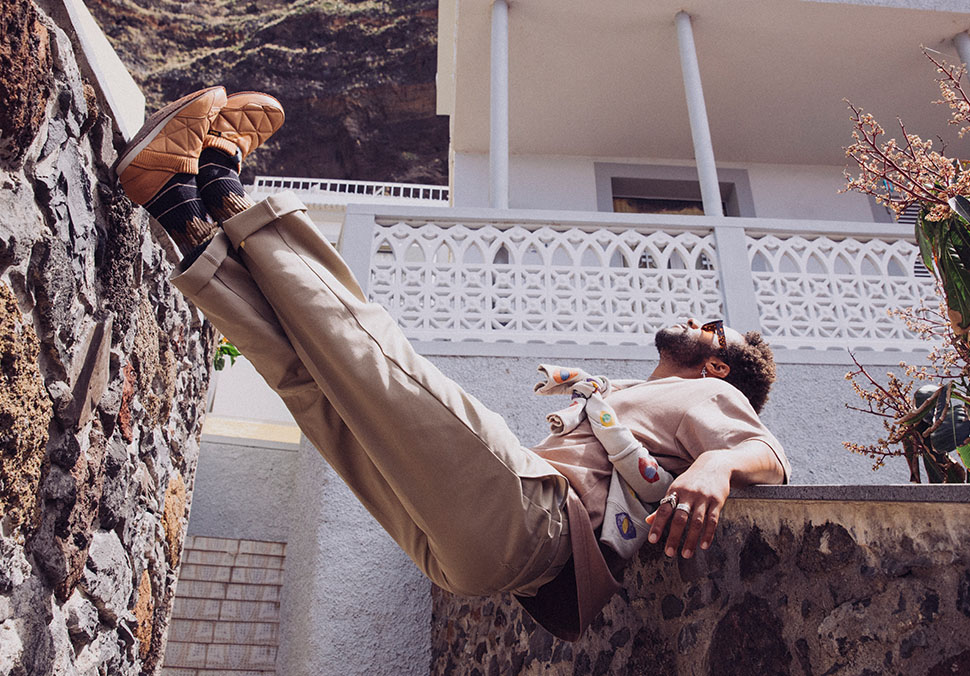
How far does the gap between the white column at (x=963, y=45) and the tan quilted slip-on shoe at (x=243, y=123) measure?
574 cm

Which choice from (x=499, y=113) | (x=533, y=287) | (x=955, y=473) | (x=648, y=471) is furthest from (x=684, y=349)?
(x=499, y=113)

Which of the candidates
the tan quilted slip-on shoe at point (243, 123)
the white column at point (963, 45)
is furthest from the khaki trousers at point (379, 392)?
the white column at point (963, 45)

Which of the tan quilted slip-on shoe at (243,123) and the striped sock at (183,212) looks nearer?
the striped sock at (183,212)

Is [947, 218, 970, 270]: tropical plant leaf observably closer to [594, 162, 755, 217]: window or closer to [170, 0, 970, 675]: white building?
[170, 0, 970, 675]: white building

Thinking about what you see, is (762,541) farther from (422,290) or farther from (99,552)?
(422,290)

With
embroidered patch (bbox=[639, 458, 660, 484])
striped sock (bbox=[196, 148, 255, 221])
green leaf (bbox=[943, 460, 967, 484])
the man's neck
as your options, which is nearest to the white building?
green leaf (bbox=[943, 460, 967, 484])

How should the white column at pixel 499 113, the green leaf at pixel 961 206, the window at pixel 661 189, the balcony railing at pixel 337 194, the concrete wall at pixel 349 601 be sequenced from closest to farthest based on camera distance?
the green leaf at pixel 961 206 < the concrete wall at pixel 349 601 < the white column at pixel 499 113 < the window at pixel 661 189 < the balcony railing at pixel 337 194

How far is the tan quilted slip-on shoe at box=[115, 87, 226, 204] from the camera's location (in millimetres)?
1887

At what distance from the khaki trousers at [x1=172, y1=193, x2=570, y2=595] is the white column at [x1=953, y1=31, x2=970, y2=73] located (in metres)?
5.86

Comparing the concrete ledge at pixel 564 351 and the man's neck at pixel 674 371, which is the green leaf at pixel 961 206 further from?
the concrete ledge at pixel 564 351

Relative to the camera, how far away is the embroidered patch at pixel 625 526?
6.22ft

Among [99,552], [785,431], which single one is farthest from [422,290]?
[99,552]

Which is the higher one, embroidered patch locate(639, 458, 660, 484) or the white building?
the white building

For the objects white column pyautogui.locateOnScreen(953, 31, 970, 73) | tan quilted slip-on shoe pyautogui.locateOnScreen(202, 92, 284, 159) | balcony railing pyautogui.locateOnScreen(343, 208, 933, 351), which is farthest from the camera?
white column pyautogui.locateOnScreen(953, 31, 970, 73)
